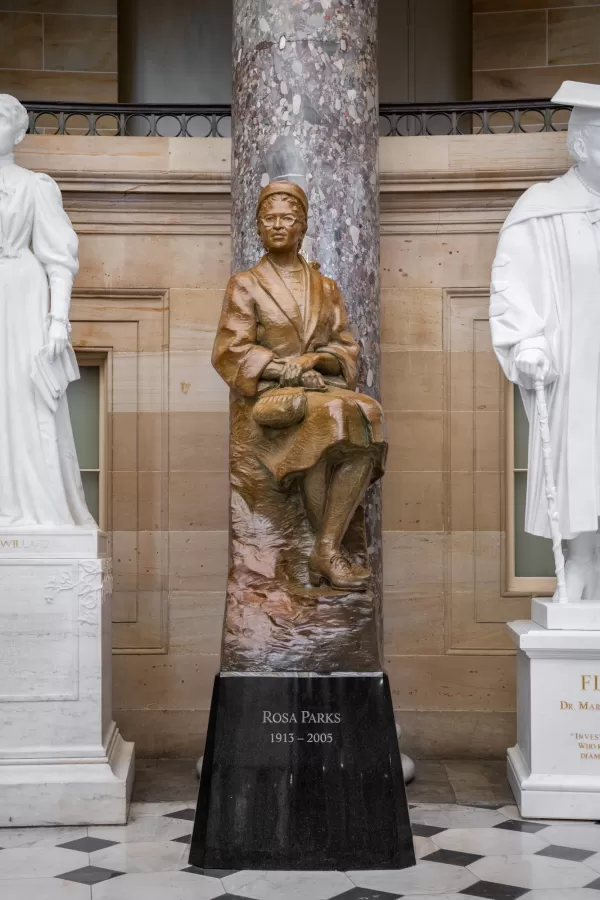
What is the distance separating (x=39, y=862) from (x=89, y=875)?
0.34 m

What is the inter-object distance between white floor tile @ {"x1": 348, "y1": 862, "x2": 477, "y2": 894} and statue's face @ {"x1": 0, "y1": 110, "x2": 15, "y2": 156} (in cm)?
408

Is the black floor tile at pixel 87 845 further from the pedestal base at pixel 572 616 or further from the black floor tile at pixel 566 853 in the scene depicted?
the pedestal base at pixel 572 616

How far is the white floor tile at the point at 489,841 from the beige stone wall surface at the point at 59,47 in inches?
266

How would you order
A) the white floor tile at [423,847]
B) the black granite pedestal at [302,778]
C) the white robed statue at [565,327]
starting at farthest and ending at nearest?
the white robed statue at [565,327] < the white floor tile at [423,847] < the black granite pedestal at [302,778]

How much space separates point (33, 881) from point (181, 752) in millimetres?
2941

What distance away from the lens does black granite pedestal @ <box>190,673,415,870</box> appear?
16.3 ft

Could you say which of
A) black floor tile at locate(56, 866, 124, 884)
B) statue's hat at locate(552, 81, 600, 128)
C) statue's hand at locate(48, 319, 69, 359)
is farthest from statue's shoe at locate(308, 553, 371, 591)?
statue's hat at locate(552, 81, 600, 128)

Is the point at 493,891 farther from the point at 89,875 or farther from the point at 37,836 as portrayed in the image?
the point at 37,836

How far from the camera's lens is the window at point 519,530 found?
8227 millimetres

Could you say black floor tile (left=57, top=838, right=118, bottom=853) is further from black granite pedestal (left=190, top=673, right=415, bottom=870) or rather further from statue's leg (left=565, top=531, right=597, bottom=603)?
statue's leg (left=565, top=531, right=597, bottom=603)

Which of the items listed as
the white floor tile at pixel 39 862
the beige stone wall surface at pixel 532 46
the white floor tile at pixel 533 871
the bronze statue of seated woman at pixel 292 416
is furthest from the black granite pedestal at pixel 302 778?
the beige stone wall surface at pixel 532 46

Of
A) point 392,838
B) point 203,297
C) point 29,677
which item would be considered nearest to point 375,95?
point 203,297

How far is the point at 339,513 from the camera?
525 centimetres

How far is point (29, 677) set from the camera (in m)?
6.16
